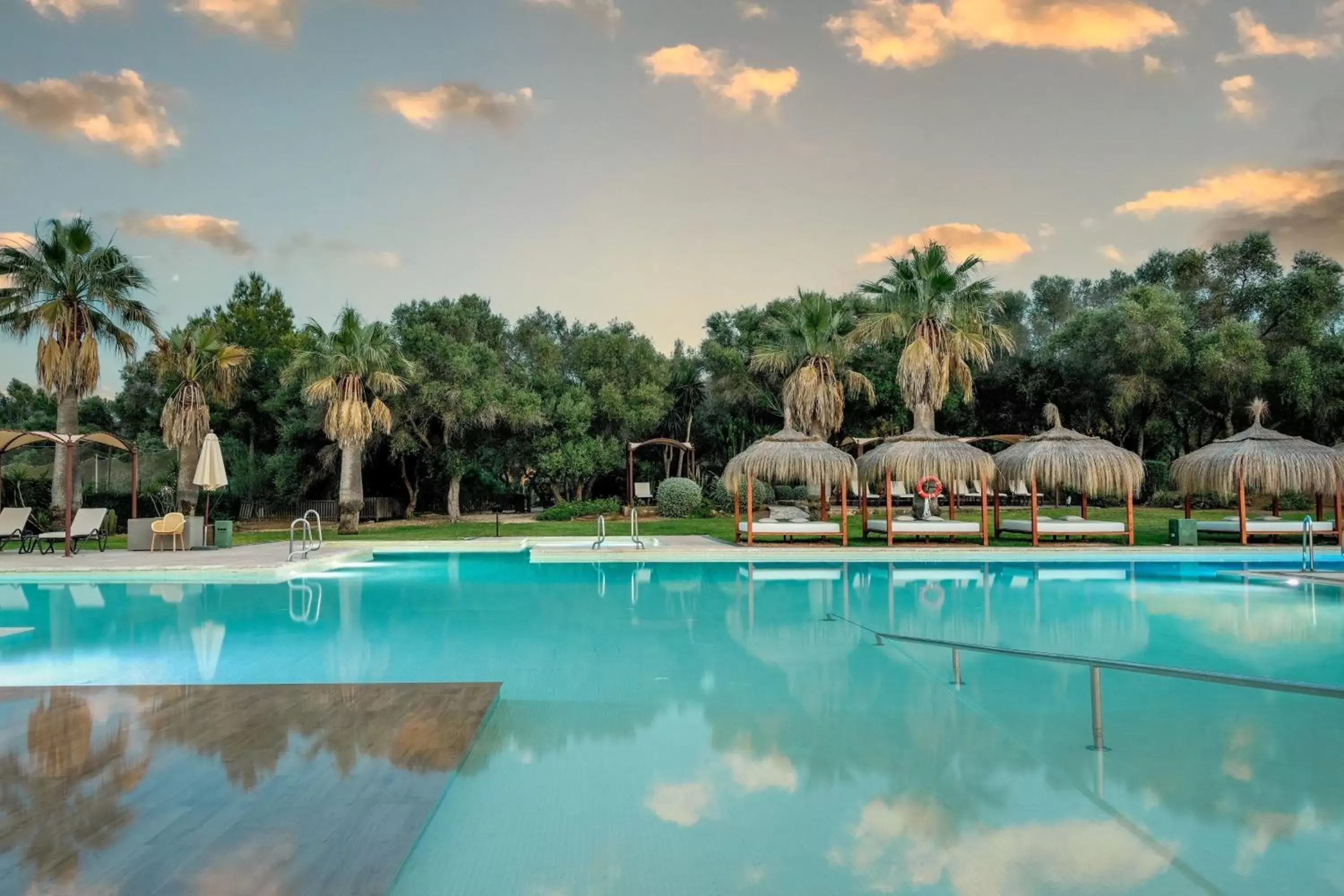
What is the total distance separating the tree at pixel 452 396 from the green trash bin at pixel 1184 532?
1601cm

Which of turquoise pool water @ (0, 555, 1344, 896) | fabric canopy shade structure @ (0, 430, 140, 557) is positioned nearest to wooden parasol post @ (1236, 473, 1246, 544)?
turquoise pool water @ (0, 555, 1344, 896)

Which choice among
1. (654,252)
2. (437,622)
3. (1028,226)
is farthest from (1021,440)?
(437,622)

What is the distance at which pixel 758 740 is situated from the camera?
497cm

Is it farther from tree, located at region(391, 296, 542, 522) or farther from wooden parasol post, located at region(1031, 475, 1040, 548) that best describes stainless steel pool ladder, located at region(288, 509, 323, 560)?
wooden parasol post, located at region(1031, 475, 1040, 548)

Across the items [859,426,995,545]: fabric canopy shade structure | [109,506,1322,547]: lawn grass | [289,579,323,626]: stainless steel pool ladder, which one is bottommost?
[289,579,323,626]: stainless steel pool ladder

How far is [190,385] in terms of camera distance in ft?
68.5

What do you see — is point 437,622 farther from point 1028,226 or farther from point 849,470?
point 1028,226

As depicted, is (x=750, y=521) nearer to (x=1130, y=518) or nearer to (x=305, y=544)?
(x=1130, y=518)

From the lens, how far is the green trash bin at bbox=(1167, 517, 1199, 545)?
16344mm

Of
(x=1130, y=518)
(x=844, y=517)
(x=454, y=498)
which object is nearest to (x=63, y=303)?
(x=454, y=498)

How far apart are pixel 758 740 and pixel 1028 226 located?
22.8m

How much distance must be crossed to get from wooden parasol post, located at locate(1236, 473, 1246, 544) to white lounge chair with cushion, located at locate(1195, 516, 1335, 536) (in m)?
0.05

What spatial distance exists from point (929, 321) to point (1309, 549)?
8.33 meters

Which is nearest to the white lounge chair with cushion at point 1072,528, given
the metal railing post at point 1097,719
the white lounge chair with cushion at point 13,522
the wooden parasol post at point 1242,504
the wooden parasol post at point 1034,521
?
the wooden parasol post at point 1034,521
